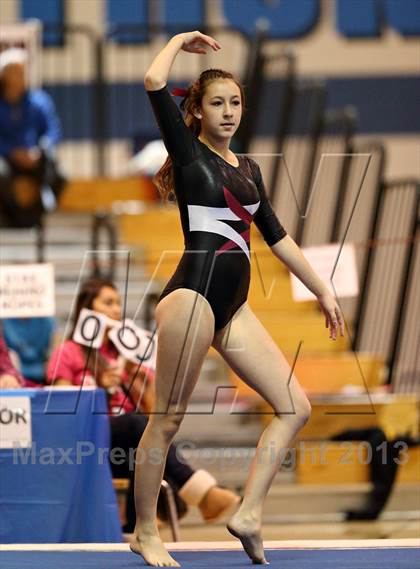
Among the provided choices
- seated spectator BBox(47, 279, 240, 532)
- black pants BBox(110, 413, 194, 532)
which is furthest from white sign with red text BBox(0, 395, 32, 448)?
black pants BBox(110, 413, 194, 532)

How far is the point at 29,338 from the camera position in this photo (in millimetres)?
7461

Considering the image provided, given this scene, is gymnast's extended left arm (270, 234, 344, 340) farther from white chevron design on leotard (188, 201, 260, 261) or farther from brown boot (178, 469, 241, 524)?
brown boot (178, 469, 241, 524)

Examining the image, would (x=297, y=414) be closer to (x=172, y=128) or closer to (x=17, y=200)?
(x=172, y=128)

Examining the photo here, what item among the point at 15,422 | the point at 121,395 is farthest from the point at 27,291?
the point at 15,422

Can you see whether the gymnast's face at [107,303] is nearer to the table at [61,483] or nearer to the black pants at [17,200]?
the table at [61,483]

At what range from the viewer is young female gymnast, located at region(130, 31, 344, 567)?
420cm

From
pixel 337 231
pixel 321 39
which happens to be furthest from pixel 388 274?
pixel 321 39

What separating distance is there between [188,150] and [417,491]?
3.80m

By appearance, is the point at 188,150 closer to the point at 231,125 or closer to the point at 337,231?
the point at 231,125

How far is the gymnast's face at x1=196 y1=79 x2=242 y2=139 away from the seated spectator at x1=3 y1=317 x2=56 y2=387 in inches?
132

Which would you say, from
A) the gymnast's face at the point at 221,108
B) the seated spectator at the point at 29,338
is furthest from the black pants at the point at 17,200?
the gymnast's face at the point at 221,108

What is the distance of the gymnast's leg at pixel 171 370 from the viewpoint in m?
4.18

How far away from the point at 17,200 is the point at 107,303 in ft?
11.6

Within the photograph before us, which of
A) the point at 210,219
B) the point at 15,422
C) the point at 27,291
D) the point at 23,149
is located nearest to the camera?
the point at 210,219
